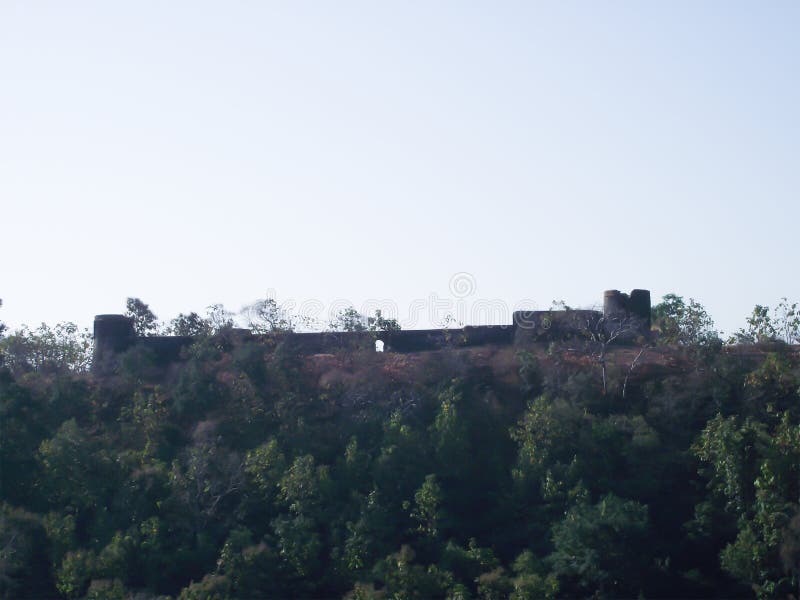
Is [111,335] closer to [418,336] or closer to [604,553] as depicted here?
[418,336]

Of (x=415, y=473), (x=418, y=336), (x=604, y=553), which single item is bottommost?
(x=604, y=553)

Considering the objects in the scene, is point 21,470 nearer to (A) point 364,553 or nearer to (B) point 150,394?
(B) point 150,394

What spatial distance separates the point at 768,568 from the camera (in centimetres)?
1614

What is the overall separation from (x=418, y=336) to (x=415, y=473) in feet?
17.7

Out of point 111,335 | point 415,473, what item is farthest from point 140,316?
point 415,473

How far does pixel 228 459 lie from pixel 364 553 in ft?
10.9

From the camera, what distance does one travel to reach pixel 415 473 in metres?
18.5

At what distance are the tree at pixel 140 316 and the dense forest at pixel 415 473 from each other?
6.48 ft

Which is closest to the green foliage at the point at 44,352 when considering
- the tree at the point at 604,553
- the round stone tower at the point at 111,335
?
the round stone tower at the point at 111,335

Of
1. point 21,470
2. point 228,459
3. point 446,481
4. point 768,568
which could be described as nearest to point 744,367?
point 768,568

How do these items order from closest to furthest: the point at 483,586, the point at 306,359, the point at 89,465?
the point at 483,586 < the point at 89,465 < the point at 306,359

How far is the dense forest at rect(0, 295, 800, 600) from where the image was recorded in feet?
54.6

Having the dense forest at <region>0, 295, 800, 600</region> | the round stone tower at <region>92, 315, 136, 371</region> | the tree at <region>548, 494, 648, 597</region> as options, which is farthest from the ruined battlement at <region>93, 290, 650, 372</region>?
the tree at <region>548, 494, 648, 597</region>

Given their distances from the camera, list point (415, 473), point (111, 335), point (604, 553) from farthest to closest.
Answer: point (111, 335), point (415, 473), point (604, 553)
